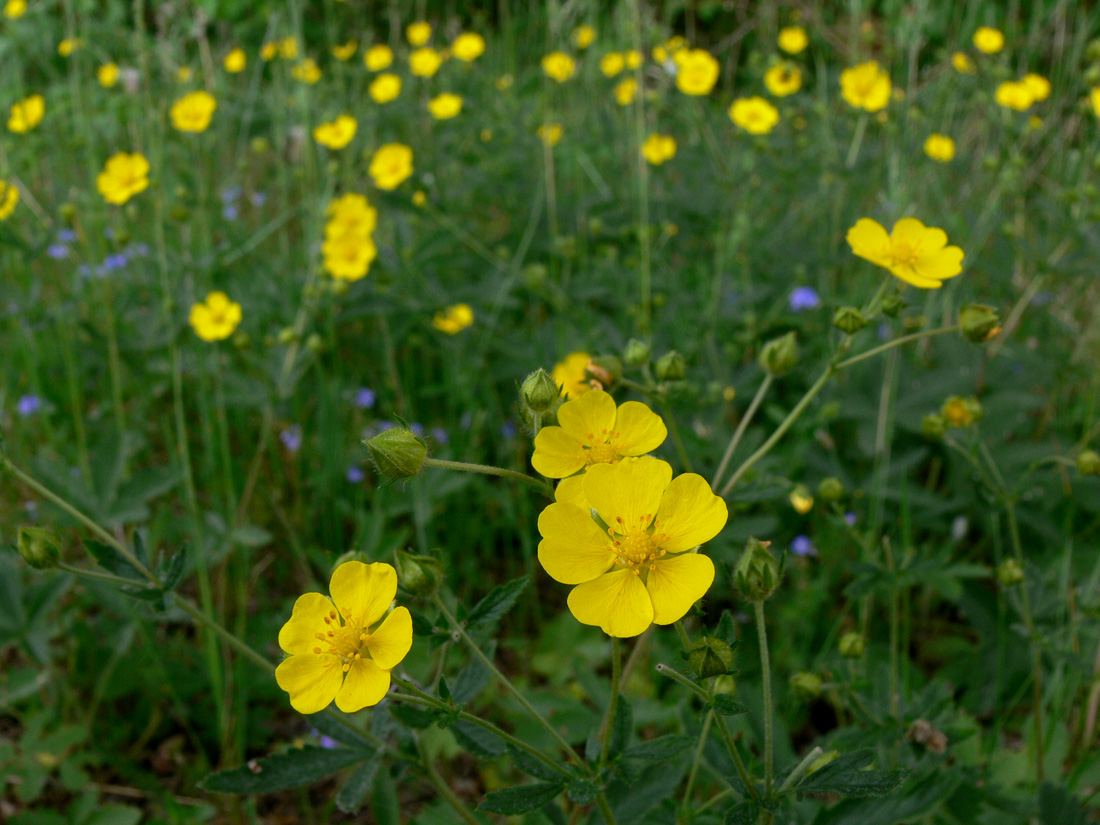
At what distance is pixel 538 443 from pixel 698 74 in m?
3.09

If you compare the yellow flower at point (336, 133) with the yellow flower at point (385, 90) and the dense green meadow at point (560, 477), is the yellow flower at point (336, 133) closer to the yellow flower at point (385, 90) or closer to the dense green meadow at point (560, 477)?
the dense green meadow at point (560, 477)

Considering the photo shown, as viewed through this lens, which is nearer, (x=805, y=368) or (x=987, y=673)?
(x=987, y=673)

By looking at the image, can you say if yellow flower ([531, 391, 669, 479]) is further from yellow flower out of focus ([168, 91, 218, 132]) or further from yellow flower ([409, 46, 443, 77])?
yellow flower ([409, 46, 443, 77])

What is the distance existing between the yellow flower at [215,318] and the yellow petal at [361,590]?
172 cm

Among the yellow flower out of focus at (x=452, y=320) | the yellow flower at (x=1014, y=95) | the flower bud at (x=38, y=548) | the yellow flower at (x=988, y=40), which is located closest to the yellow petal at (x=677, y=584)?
the flower bud at (x=38, y=548)

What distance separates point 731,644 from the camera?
0.93 metres

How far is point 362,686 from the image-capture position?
0.93 meters

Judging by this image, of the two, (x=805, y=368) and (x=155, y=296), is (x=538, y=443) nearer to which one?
(x=805, y=368)

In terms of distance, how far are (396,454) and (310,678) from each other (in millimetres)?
285

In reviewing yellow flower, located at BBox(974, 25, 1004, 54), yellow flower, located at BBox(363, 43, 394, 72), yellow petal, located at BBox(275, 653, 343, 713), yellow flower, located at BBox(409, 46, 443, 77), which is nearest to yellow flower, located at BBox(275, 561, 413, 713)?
yellow petal, located at BBox(275, 653, 343, 713)

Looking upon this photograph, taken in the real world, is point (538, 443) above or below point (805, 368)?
above

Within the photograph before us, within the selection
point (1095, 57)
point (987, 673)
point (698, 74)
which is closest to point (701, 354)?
point (987, 673)

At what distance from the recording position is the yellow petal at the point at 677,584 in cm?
87

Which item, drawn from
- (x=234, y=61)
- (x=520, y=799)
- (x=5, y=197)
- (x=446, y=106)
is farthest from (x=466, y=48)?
(x=520, y=799)
